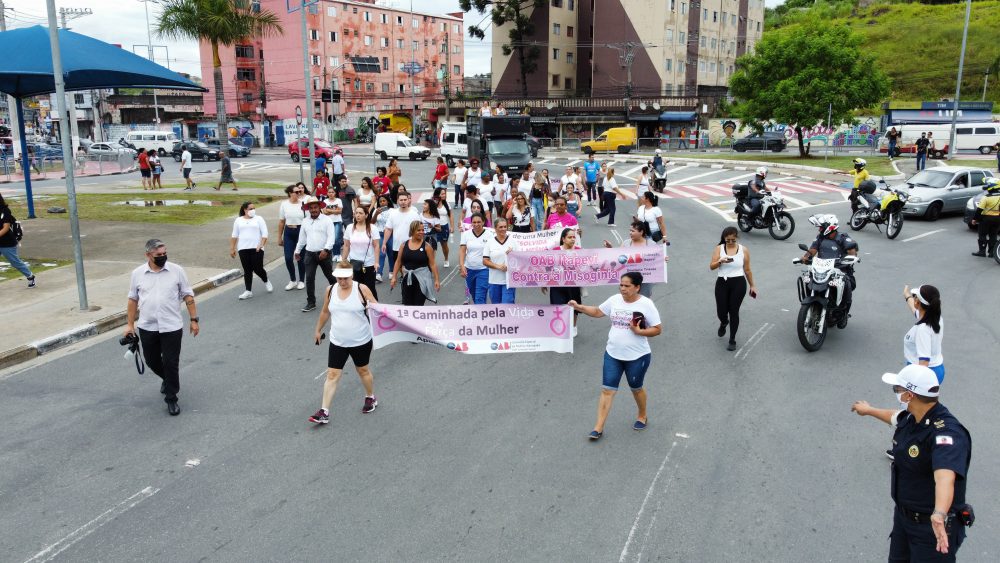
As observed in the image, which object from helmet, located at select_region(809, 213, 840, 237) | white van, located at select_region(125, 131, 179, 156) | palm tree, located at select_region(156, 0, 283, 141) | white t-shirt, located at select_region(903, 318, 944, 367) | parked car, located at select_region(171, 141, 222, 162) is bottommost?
white t-shirt, located at select_region(903, 318, 944, 367)

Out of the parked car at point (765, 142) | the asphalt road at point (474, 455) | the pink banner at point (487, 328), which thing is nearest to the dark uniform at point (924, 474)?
the asphalt road at point (474, 455)

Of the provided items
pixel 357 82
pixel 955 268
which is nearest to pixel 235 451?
pixel 955 268

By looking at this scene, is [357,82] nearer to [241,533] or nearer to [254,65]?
[254,65]

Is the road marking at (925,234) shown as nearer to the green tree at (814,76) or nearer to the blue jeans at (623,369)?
the blue jeans at (623,369)

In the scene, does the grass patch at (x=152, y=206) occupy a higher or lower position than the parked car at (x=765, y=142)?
lower

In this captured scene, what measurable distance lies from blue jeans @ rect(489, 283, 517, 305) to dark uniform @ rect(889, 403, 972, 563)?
20.8ft

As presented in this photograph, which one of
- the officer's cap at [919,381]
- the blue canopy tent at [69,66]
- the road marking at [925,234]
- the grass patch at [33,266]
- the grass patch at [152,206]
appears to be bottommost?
the grass patch at [33,266]

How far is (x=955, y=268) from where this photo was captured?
1508cm

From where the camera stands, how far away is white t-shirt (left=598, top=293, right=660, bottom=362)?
6.95 meters

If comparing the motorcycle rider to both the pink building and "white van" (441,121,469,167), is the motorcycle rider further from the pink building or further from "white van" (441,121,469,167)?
the pink building

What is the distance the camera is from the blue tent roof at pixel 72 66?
17047 millimetres

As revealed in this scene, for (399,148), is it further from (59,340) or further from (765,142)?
(59,340)

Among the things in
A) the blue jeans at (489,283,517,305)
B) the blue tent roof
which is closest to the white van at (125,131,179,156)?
the blue tent roof

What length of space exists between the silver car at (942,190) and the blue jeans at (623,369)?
17.4 m
